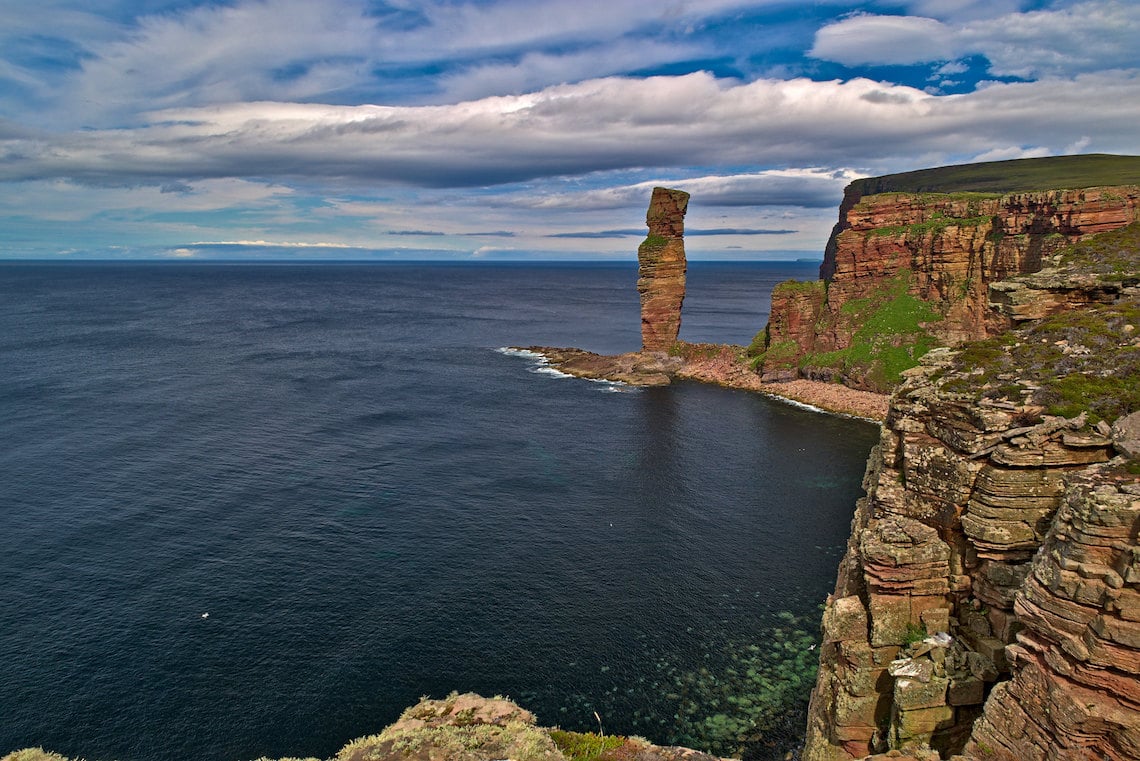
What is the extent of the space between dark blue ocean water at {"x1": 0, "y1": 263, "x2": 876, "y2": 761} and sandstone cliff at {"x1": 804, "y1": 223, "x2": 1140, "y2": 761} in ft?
60.8

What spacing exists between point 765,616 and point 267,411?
80.4 meters

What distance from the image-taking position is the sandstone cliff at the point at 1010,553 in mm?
16516

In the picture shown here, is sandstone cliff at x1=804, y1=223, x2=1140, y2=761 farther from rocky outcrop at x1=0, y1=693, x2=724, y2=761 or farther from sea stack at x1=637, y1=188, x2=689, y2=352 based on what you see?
sea stack at x1=637, y1=188, x2=689, y2=352

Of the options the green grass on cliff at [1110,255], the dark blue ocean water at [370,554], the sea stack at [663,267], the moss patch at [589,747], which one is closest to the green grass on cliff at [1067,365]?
the green grass on cliff at [1110,255]

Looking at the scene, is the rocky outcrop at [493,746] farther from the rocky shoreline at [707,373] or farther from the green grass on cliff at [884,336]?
the green grass on cliff at [884,336]

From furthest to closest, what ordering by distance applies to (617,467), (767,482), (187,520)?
(617,467) < (767,482) < (187,520)

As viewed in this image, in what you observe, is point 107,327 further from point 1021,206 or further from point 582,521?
point 1021,206

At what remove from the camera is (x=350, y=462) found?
258ft

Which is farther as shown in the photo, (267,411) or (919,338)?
(919,338)

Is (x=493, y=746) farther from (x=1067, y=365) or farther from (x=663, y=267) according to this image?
(x=663, y=267)

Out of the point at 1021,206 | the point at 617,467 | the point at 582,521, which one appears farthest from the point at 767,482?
the point at 1021,206

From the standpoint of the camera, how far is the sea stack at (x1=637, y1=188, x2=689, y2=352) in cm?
13888

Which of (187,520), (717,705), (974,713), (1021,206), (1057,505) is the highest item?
(1021,206)

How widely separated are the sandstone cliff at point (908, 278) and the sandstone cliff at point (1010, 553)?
281 ft
